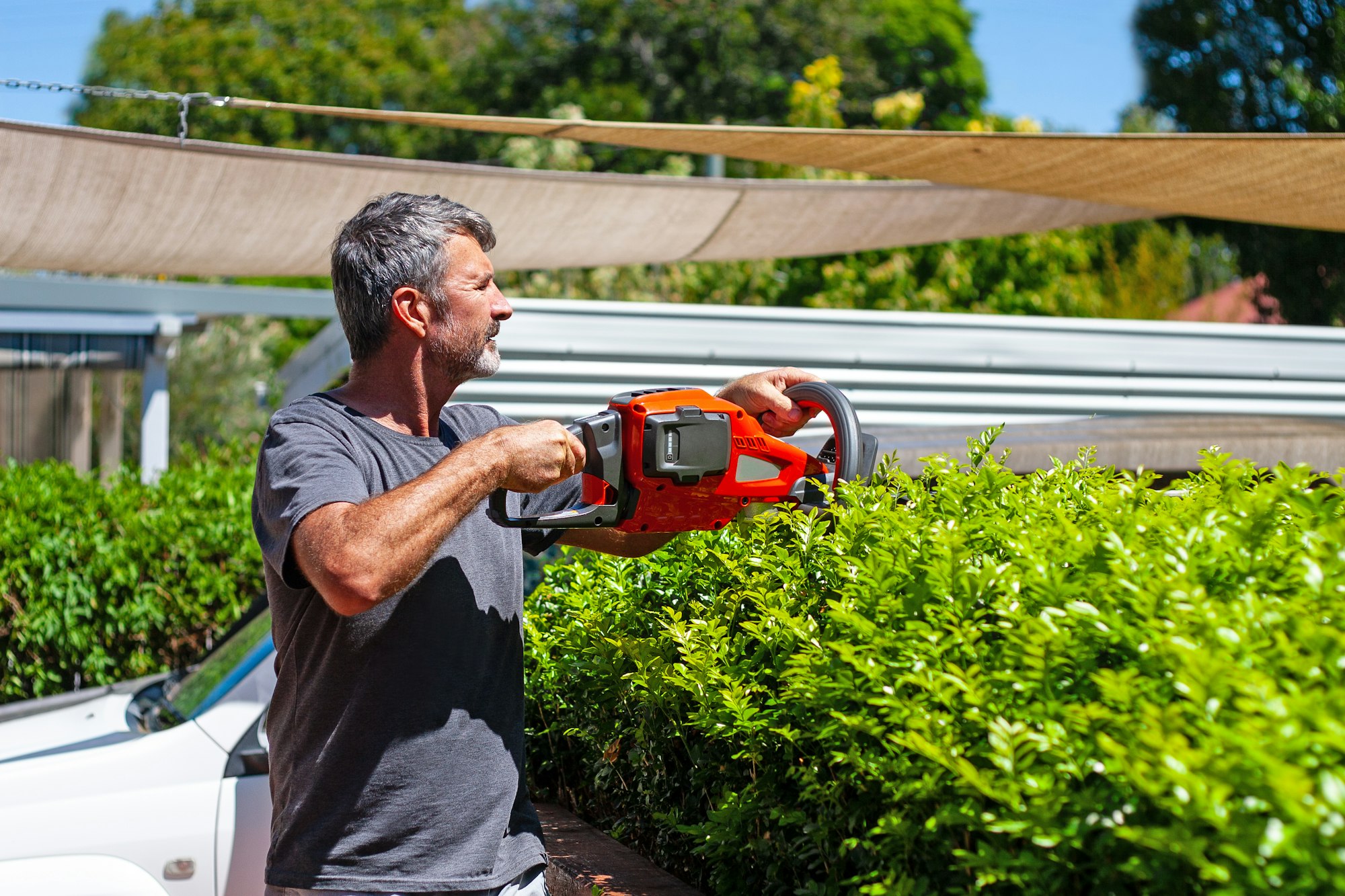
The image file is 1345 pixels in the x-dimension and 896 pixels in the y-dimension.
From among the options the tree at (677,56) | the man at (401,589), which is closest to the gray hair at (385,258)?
the man at (401,589)

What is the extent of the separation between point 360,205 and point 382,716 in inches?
180

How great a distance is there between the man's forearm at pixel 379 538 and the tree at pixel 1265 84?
61.8 feet

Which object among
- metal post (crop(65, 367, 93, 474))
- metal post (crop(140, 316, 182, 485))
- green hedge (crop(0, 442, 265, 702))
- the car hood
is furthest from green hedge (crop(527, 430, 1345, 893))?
metal post (crop(65, 367, 93, 474))

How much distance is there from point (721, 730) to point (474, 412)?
0.92m

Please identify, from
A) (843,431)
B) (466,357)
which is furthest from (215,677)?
(843,431)

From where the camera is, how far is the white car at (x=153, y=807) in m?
2.89

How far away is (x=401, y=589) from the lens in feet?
5.86

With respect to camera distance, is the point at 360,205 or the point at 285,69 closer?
the point at 360,205

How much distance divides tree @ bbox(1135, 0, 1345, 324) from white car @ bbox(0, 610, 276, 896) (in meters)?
18.4

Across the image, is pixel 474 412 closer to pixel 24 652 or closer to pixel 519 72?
pixel 24 652

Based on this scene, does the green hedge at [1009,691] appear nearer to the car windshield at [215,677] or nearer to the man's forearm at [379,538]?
the man's forearm at [379,538]

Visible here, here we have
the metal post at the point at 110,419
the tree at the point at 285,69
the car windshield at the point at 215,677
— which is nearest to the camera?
the car windshield at the point at 215,677

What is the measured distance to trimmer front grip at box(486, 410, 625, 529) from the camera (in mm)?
2064

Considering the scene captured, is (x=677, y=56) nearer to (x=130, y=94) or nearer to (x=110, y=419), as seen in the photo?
(x=110, y=419)
